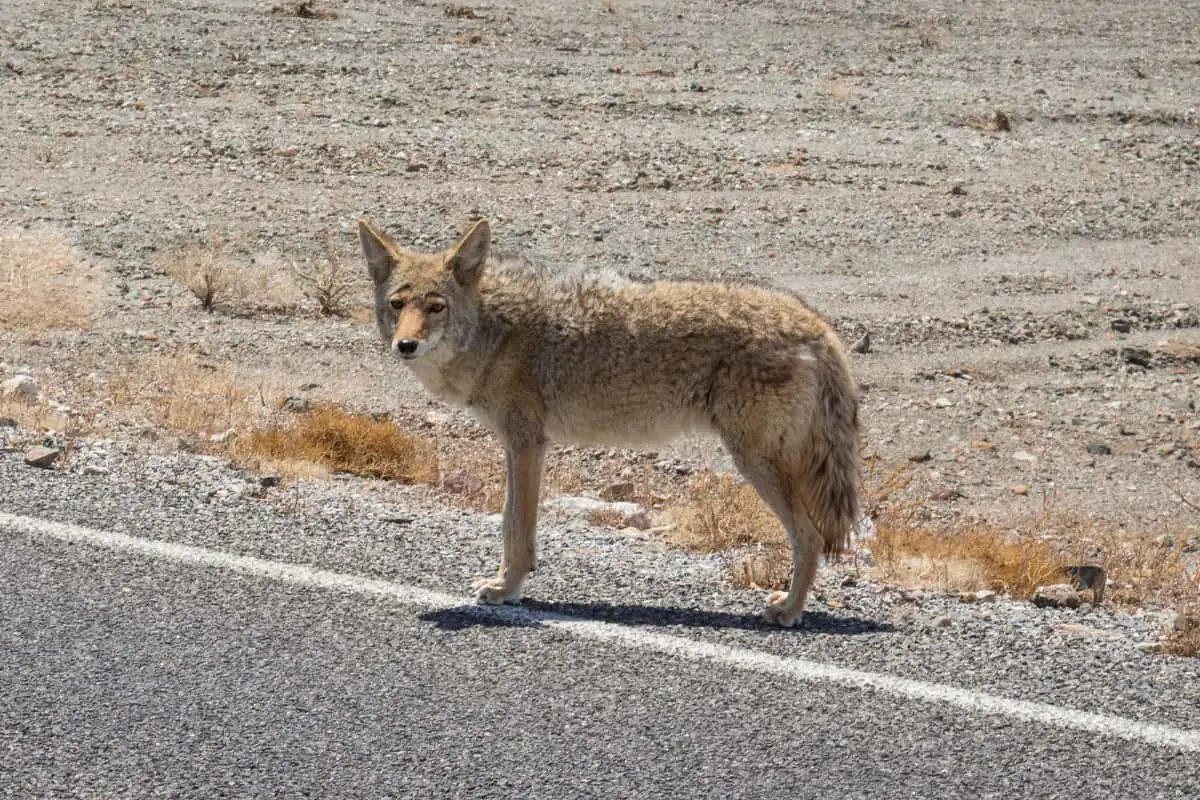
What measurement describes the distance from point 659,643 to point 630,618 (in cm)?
33

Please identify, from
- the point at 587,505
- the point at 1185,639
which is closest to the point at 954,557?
the point at 1185,639

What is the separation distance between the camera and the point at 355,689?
17.3 ft

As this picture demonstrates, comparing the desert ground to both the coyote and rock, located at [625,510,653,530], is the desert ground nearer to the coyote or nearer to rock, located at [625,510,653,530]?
rock, located at [625,510,653,530]

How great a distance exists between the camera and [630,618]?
6.03 metres

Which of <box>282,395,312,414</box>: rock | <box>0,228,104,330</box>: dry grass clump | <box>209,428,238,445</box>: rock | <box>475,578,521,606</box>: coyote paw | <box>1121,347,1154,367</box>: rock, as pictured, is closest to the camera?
<box>475,578,521,606</box>: coyote paw

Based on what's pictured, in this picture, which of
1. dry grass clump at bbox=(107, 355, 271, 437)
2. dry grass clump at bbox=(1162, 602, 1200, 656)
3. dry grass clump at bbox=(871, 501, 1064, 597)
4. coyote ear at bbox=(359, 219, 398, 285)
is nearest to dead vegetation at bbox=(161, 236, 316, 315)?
dry grass clump at bbox=(107, 355, 271, 437)

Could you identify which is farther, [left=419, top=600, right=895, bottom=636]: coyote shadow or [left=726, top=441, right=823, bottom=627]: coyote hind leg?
[left=726, top=441, right=823, bottom=627]: coyote hind leg

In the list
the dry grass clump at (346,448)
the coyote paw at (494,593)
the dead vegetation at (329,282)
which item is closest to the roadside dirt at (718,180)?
the dead vegetation at (329,282)

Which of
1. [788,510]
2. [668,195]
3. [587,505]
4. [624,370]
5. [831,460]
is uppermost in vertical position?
[624,370]

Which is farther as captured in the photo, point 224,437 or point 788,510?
point 224,437

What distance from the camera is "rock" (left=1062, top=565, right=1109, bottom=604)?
7.09 meters

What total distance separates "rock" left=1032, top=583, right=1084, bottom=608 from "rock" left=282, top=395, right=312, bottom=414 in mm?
5940

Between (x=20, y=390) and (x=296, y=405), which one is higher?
(x=20, y=390)

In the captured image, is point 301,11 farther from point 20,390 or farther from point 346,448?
point 346,448
